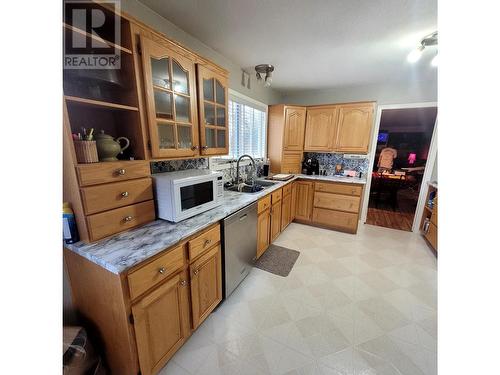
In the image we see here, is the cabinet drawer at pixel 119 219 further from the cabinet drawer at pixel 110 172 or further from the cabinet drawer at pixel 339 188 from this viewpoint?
the cabinet drawer at pixel 339 188

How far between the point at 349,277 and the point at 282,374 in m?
1.30

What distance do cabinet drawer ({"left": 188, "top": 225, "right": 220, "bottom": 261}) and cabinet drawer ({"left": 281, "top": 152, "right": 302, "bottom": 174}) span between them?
2289 millimetres

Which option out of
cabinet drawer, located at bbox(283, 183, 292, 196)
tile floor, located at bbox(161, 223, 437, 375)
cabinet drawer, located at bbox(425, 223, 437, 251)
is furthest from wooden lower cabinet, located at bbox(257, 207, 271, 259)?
cabinet drawer, located at bbox(425, 223, 437, 251)

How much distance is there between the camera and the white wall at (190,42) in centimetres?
140

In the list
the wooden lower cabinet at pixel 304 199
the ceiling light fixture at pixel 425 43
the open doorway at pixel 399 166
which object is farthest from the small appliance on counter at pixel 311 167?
the ceiling light fixture at pixel 425 43

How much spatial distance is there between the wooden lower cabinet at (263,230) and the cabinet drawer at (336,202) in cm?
122

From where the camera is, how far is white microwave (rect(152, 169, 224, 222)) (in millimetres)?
1293

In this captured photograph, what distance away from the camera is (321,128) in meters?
3.34

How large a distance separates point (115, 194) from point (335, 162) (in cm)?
349

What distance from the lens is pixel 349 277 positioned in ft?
7.02

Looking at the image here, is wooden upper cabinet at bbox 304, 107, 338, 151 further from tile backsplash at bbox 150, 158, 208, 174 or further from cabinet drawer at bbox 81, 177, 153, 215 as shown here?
cabinet drawer at bbox 81, 177, 153, 215

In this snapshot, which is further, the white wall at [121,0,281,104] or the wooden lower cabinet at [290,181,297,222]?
the wooden lower cabinet at [290,181,297,222]
